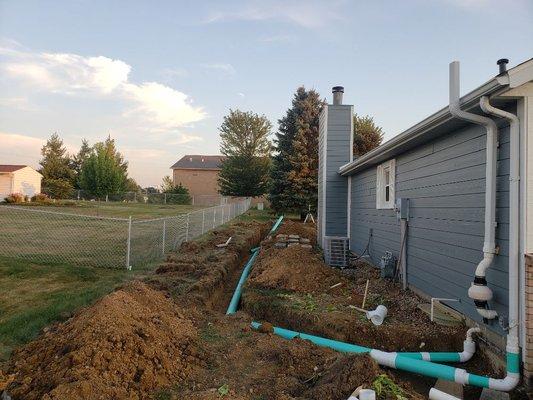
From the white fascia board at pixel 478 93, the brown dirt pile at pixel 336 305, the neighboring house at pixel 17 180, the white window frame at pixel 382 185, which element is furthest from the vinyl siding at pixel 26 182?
the white fascia board at pixel 478 93

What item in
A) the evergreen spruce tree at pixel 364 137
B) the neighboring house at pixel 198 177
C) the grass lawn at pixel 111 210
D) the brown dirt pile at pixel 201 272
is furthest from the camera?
the neighboring house at pixel 198 177

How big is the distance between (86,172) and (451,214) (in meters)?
39.3

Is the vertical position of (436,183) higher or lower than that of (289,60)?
lower

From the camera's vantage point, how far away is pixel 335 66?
12.9 m

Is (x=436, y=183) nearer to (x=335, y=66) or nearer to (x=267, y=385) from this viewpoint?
(x=267, y=385)

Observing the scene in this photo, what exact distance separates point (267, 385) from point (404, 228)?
4778 mm

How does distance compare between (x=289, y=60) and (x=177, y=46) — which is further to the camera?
(x=289, y=60)

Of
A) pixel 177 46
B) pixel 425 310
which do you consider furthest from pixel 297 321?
pixel 177 46

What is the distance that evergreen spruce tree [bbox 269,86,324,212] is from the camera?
24.8 metres

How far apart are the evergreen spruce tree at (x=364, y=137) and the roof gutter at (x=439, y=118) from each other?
2170cm

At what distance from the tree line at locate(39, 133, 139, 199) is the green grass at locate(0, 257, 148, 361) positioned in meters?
31.6

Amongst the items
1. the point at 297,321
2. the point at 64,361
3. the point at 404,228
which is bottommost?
the point at 297,321

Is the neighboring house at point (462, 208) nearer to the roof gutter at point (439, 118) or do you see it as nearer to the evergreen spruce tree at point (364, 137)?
the roof gutter at point (439, 118)

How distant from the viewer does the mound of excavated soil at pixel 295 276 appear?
7.04m
